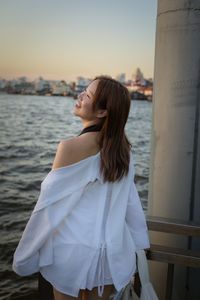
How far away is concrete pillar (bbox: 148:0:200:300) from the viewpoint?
2.55 metres

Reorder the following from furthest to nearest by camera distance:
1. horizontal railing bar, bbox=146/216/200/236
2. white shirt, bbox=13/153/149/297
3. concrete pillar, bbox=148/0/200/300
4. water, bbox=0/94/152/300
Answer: water, bbox=0/94/152/300, concrete pillar, bbox=148/0/200/300, horizontal railing bar, bbox=146/216/200/236, white shirt, bbox=13/153/149/297

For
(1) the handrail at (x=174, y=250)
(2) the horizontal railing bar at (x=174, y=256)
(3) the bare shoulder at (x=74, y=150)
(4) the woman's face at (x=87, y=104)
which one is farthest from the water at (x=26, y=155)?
(2) the horizontal railing bar at (x=174, y=256)

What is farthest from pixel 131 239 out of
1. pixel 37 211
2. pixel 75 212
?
pixel 37 211

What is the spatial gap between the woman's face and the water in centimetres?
46

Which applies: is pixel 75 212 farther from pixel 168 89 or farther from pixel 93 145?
pixel 168 89

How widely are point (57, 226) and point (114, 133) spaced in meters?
0.46

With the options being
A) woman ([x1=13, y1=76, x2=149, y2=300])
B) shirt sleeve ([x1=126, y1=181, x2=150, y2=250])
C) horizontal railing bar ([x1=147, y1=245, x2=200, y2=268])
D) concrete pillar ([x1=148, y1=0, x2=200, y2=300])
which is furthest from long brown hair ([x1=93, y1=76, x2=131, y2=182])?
concrete pillar ([x1=148, y1=0, x2=200, y2=300])

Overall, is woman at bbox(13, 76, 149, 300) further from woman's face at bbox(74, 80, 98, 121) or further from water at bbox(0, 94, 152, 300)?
water at bbox(0, 94, 152, 300)

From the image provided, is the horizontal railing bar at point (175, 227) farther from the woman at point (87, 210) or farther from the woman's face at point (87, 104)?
the woman's face at point (87, 104)

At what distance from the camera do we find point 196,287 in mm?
2594

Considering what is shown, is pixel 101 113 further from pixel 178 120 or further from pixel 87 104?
pixel 178 120

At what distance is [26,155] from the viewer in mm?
14234

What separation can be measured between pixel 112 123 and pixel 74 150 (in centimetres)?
21

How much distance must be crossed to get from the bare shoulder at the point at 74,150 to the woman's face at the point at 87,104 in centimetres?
11
